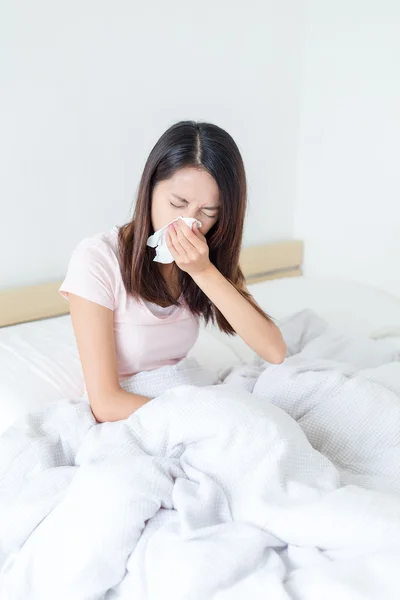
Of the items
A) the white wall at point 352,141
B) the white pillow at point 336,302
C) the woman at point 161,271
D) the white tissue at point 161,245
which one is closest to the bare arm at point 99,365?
the woman at point 161,271

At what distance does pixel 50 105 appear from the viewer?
6.34 feet

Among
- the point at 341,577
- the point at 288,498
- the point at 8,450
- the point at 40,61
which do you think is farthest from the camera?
the point at 40,61

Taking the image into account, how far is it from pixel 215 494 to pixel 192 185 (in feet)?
1.89

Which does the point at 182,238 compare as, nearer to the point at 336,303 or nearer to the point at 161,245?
the point at 161,245

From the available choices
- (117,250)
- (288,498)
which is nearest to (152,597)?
(288,498)

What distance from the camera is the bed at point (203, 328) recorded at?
5.10 feet

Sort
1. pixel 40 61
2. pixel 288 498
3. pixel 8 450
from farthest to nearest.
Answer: pixel 40 61 < pixel 8 450 < pixel 288 498

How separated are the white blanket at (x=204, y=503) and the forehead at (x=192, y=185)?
0.38 m

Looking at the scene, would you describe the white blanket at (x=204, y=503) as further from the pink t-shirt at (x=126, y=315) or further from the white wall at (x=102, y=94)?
the white wall at (x=102, y=94)

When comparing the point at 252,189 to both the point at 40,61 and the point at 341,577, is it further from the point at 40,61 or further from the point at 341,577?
the point at 341,577

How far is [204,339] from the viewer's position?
190 cm

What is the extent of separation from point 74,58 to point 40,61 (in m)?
0.11

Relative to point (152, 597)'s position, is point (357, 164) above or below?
above

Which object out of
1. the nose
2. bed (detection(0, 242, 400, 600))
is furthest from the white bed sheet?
the nose
